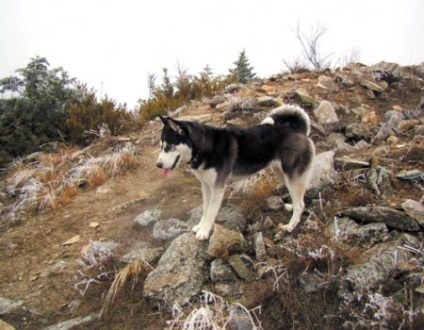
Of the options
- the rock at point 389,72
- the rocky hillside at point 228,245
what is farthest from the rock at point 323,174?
the rock at point 389,72

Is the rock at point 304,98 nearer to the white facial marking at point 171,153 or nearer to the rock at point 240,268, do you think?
the white facial marking at point 171,153

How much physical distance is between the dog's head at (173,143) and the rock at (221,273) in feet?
3.78

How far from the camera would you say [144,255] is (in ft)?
15.0

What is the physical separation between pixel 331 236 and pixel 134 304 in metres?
2.13

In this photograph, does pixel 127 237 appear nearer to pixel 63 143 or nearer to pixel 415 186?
pixel 415 186

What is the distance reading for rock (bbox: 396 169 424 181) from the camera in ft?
15.2

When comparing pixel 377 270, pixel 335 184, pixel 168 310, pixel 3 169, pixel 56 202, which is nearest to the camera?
pixel 377 270

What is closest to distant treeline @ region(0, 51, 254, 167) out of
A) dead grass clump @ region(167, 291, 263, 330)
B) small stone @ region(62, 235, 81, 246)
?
small stone @ region(62, 235, 81, 246)

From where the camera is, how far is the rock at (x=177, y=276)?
12.9 feet

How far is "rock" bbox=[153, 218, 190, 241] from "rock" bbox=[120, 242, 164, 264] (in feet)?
0.89

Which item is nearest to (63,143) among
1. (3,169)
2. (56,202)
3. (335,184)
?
(3,169)

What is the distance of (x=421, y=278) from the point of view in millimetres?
3270

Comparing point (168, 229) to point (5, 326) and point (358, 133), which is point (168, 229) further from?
point (358, 133)

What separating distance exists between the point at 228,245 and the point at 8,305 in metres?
2.47
